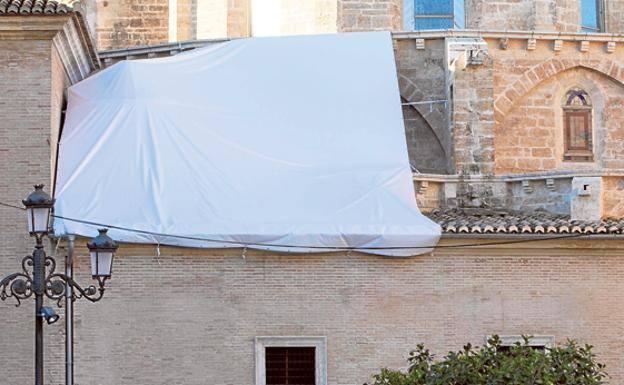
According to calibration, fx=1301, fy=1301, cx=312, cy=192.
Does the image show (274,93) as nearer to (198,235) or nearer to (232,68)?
(232,68)

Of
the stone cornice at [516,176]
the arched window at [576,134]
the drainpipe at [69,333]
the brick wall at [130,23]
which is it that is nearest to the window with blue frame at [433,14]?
the arched window at [576,134]

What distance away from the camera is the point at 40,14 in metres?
14.6

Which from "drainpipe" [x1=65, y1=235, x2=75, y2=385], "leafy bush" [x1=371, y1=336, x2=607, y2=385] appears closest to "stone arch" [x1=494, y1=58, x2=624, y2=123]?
"drainpipe" [x1=65, y1=235, x2=75, y2=385]

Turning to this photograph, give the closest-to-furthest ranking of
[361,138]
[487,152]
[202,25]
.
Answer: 1. [361,138]
2. [487,152]
3. [202,25]

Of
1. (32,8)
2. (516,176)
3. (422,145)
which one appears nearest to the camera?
(32,8)

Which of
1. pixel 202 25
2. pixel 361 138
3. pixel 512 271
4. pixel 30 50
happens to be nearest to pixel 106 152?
pixel 30 50

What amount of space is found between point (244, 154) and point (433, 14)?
600cm

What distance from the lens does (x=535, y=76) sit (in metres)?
18.4

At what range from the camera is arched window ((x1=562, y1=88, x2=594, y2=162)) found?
1839 cm

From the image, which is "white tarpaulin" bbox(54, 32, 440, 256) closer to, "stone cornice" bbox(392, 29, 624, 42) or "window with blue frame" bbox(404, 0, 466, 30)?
"stone cornice" bbox(392, 29, 624, 42)

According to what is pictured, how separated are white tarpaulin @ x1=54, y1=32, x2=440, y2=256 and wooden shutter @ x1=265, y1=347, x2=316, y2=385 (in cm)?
120

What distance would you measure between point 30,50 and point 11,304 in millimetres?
2915

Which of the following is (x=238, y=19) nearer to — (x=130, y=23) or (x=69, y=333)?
(x=130, y=23)

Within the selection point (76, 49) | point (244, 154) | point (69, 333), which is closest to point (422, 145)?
point (244, 154)
